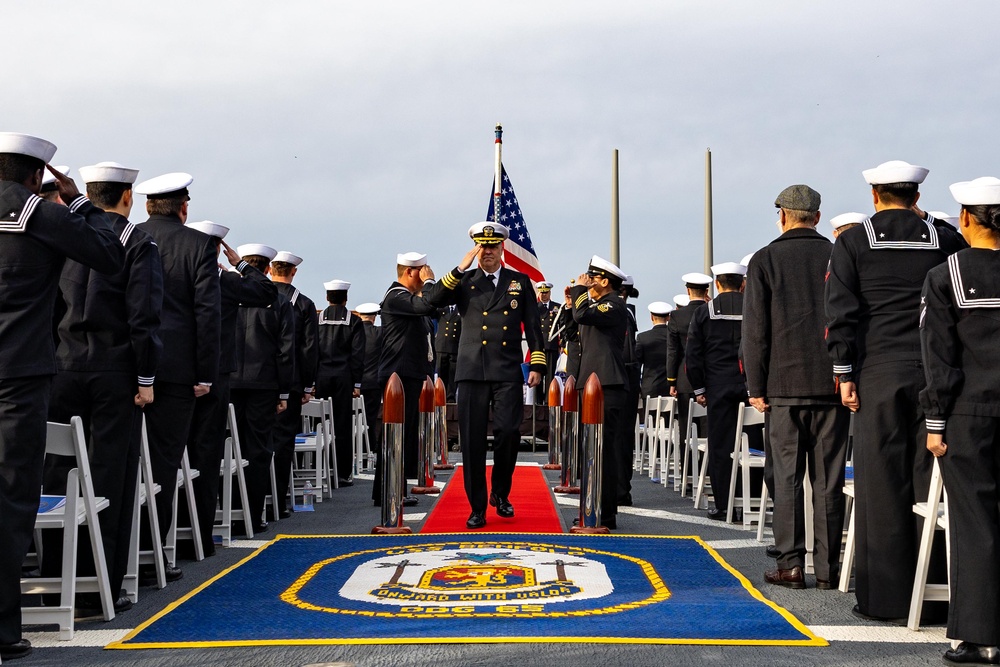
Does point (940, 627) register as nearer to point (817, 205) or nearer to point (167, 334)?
point (817, 205)

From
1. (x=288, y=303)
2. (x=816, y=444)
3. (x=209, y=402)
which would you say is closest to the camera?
(x=816, y=444)

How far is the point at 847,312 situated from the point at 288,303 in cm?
605

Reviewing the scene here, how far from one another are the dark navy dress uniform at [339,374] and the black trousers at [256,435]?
4.10 meters

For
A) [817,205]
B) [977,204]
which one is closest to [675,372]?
[817,205]

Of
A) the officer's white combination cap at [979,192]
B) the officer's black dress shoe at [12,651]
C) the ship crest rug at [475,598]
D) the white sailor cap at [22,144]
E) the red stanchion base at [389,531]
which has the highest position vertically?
the white sailor cap at [22,144]

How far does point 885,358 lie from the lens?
5.90 meters

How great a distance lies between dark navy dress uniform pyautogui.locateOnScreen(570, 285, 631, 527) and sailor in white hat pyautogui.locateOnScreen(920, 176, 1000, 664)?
4.50 metres

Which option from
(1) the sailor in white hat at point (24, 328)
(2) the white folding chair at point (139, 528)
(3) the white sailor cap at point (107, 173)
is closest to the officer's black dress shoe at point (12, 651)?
(1) the sailor in white hat at point (24, 328)

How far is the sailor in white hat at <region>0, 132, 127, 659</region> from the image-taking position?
5.05 meters

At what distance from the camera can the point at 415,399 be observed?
11.1 m

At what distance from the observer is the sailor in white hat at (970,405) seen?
4.86m

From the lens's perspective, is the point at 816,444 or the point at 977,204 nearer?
the point at 977,204

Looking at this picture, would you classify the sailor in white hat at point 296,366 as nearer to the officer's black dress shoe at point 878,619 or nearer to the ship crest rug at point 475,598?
the ship crest rug at point 475,598

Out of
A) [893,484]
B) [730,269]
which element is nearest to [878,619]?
[893,484]
